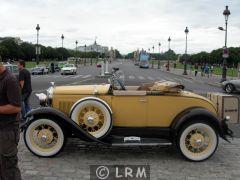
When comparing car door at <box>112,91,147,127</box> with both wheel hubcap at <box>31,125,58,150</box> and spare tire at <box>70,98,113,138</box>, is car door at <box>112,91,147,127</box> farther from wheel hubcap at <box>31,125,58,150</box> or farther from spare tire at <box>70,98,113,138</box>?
wheel hubcap at <box>31,125,58,150</box>

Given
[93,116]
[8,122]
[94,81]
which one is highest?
[8,122]

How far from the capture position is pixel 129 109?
793cm

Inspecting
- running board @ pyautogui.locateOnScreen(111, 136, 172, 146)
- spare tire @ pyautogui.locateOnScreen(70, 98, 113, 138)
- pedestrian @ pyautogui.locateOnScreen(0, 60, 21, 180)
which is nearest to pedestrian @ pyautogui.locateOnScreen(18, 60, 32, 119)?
spare tire @ pyautogui.locateOnScreen(70, 98, 113, 138)

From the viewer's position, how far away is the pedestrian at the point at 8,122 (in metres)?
4.91

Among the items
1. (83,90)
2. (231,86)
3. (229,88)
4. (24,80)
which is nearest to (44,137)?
(83,90)

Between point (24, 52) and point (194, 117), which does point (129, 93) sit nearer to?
point (194, 117)

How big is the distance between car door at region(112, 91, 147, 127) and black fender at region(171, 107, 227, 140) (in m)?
0.58

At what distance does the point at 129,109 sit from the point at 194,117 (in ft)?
3.89

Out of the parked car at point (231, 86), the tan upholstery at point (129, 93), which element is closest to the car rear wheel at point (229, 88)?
the parked car at point (231, 86)

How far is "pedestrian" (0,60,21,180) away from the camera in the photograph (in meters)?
4.91

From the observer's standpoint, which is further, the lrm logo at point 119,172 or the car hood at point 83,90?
the car hood at point 83,90

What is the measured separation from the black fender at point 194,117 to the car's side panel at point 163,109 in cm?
10

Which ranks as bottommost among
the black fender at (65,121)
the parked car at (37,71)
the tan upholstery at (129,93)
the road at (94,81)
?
the road at (94,81)

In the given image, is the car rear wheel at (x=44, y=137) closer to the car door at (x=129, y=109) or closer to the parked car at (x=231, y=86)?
the car door at (x=129, y=109)
